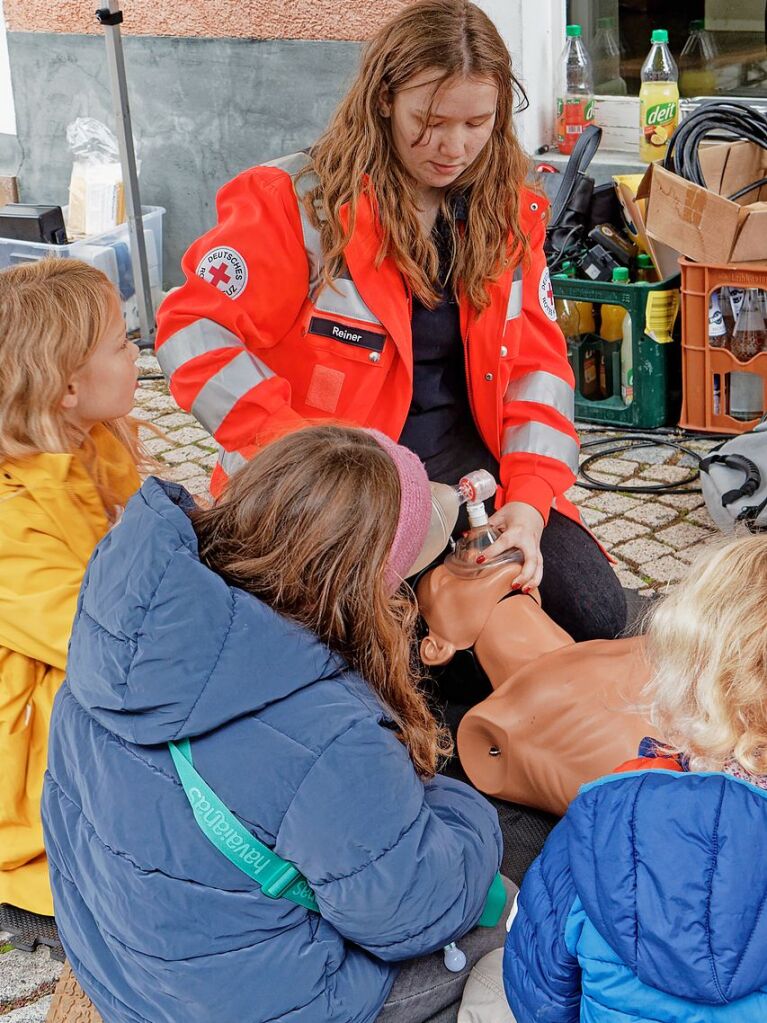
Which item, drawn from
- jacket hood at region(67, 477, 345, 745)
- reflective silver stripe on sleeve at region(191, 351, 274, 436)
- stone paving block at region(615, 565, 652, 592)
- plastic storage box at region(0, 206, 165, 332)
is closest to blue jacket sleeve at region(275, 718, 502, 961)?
jacket hood at region(67, 477, 345, 745)

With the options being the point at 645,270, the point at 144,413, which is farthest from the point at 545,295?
the point at 144,413

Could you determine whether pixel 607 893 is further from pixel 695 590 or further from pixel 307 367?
pixel 307 367

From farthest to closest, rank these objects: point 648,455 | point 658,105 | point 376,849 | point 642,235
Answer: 1. point 658,105
2. point 642,235
3. point 648,455
4. point 376,849

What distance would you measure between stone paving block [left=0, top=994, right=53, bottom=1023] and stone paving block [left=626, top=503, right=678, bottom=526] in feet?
7.85

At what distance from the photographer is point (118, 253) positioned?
5926 mm

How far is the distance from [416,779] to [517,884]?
0.71m

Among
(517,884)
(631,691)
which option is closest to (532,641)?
(631,691)

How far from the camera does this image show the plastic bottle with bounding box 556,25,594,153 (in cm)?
525

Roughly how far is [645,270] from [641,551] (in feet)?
4.12

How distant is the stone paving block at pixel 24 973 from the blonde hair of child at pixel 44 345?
86cm

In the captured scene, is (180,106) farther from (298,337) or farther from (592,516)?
(298,337)

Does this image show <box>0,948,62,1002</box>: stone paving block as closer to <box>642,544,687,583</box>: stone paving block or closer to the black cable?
<box>642,544,687,583</box>: stone paving block

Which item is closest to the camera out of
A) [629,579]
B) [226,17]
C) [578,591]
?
[578,591]

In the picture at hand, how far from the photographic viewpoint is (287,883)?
1670 millimetres
